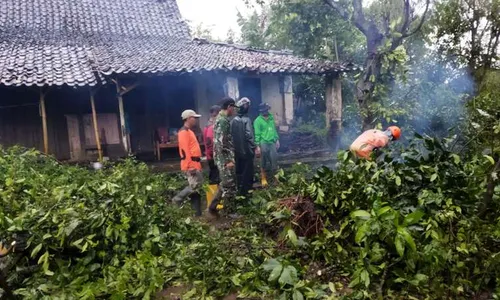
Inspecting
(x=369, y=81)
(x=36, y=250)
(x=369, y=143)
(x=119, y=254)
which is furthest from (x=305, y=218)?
(x=369, y=81)

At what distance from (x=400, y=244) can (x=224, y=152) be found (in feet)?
10.6

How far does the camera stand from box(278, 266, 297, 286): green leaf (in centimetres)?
282

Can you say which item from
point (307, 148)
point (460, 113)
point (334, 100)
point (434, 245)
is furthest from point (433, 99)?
point (434, 245)

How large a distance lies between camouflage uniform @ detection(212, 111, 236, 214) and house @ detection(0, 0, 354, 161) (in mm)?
4053

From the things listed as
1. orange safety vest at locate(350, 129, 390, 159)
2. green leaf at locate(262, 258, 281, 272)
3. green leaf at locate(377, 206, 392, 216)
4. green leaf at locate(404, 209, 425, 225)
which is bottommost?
green leaf at locate(262, 258, 281, 272)

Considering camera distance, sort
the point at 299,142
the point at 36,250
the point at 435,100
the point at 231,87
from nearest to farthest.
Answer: the point at 36,250
the point at 231,87
the point at 435,100
the point at 299,142

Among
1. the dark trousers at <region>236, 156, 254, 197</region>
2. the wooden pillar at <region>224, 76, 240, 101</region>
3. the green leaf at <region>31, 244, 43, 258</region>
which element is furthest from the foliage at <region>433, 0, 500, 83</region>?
the green leaf at <region>31, 244, 43, 258</region>

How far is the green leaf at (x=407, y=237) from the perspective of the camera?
107 inches

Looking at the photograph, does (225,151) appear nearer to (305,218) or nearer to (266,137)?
(305,218)

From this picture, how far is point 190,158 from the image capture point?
19.2 ft

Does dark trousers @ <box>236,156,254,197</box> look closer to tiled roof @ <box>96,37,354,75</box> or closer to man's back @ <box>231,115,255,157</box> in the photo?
man's back @ <box>231,115,255,157</box>

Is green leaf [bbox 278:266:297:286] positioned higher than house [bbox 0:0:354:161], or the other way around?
house [bbox 0:0:354:161]

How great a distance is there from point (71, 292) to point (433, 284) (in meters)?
2.81

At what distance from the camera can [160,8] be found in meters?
15.1
